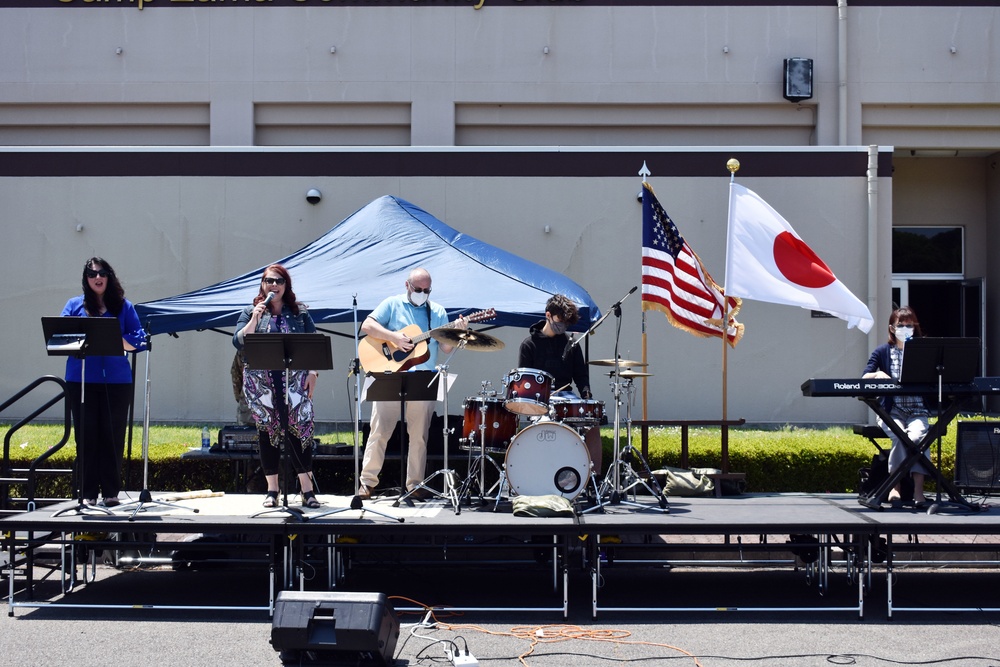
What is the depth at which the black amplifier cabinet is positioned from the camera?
10.2m

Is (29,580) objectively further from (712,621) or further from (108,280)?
(712,621)

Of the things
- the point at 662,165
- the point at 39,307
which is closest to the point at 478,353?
the point at 662,165

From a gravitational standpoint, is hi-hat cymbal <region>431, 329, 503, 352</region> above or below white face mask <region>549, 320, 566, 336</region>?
below

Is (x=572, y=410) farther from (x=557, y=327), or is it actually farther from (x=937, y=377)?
(x=937, y=377)

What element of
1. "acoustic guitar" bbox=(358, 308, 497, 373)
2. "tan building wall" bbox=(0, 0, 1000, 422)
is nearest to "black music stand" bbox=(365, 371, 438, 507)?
"acoustic guitar" bbox=(358, 308, 497, 373)

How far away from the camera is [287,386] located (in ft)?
26.9

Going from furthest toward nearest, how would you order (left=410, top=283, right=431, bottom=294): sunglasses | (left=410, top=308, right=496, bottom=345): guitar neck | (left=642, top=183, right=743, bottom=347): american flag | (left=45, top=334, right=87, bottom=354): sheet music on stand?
(left=642, top=183, right=743, bottom=347): american flag → (left=410, top=283, right=431, bottom=294): sunglasses → (left=410, top=308, right=496, bottom=345): guitar neck → (left=45, top=334, right=87, bottom=354): sheet music on stand

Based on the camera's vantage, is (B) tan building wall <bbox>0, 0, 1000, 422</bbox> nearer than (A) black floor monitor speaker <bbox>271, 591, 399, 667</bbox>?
No

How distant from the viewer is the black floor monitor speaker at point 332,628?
600 cm

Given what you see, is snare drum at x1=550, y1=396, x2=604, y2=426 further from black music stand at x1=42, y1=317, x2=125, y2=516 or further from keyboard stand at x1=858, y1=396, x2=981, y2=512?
black music stand at x1=42, y1=317, x2=125, y2=516

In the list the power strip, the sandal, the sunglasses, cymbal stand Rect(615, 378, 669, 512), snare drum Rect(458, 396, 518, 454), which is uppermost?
the sunglasses

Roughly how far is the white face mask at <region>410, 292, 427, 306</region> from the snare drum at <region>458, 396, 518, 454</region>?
0.97m

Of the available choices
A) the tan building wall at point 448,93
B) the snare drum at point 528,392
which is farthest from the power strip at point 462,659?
the tan building wall at point 448,93

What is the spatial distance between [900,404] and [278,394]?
198 inches
